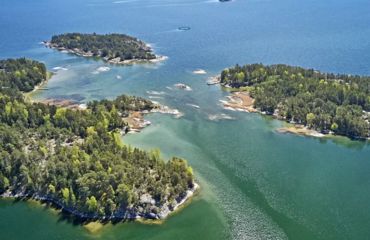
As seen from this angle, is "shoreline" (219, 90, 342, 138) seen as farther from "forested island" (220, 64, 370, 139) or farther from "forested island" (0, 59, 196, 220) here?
"forested island" (0, 59, 196, 220)

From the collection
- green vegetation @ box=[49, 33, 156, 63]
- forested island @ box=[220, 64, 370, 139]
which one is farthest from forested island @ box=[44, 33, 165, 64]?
Result: forested island @ box=[220, 64, 370, 139]

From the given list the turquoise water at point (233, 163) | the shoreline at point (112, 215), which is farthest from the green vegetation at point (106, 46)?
the shoreline at point (112, 215)

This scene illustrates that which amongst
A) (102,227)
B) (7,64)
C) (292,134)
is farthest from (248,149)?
(7,64)

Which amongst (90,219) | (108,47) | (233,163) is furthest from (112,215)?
(108,47)

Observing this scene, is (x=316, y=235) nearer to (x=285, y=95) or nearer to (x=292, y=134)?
(x=292, y=134)

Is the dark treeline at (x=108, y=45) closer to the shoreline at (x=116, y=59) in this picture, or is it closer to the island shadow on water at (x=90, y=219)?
the shoreline at (x=116, y=59)

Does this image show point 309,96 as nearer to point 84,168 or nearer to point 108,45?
point 84,168

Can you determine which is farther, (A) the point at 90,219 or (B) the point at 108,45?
(B) the point at 108,45
